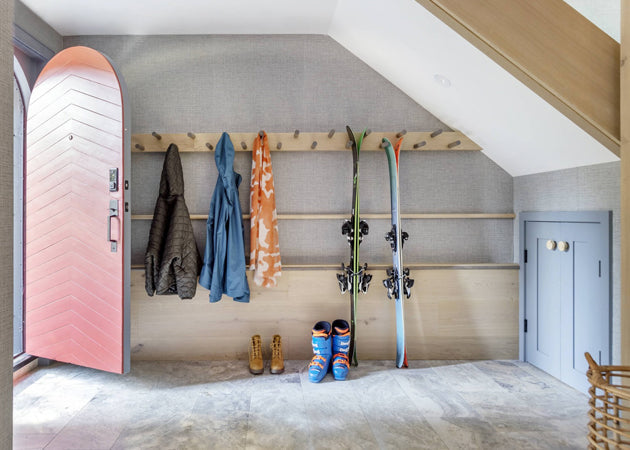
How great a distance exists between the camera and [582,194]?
2109 mm

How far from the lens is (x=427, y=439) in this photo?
5.60ft

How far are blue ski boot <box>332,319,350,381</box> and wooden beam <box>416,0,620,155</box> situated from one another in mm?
1700

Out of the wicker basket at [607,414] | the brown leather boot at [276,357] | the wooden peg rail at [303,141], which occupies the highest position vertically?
the wooden peg rail at [303,141]

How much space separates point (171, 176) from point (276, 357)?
135cm

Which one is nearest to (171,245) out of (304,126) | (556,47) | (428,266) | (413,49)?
(304,126)

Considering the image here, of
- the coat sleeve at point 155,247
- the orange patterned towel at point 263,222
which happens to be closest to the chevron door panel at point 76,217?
the coat sleeve at point 155,247

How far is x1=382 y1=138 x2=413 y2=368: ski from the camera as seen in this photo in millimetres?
2521

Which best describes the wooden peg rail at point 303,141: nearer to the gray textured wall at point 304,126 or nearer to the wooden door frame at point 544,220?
the gray textured wall at point 304,126

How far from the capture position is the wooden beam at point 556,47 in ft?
4.53

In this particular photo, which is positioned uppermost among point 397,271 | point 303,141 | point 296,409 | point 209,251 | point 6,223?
point 303,141

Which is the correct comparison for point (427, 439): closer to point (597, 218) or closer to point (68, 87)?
point (597, 218)

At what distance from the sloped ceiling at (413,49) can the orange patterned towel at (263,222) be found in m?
0.79

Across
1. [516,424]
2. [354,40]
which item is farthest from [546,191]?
[354,40]

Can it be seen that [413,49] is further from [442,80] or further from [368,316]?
[368,316]
